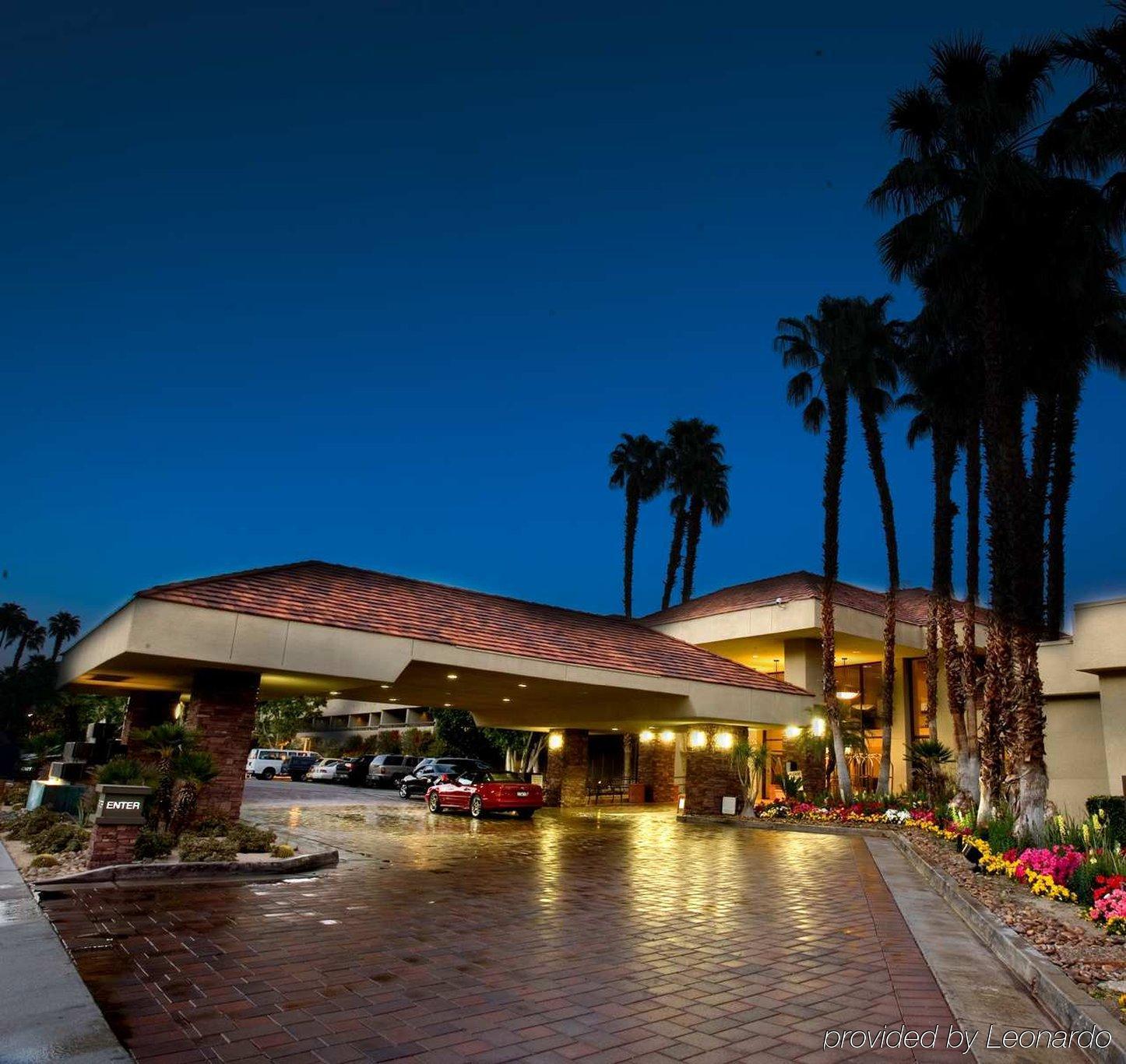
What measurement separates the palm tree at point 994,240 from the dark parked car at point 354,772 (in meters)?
34.4

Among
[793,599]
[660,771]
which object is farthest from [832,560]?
[660,771]

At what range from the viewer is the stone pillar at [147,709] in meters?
22.3

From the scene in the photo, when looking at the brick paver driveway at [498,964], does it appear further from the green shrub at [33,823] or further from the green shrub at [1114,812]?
the green shrub at [33,823]

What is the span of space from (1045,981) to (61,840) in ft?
44.3

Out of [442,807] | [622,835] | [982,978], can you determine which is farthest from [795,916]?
[442,807]

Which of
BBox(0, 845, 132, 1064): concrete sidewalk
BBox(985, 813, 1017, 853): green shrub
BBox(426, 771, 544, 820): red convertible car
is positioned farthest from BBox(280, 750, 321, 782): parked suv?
BBox(0, 845, 132, 1064): concrete sidewalk

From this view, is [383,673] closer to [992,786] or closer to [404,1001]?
[404,1001]

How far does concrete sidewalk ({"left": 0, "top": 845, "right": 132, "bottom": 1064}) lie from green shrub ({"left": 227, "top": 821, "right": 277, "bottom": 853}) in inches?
198

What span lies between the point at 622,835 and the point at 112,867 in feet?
40.7

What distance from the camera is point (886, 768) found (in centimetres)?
2553

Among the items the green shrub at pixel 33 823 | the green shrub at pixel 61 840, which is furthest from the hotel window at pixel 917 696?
the green shrub at pixel 33 823

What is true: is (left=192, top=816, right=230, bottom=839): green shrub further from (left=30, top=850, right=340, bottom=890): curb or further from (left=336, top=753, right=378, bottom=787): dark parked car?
(left=336, top=753, right=378, bottom=787): dark parked car

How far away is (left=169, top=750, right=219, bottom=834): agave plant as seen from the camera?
12.9 meters

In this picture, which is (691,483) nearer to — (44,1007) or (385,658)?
(385,658)
